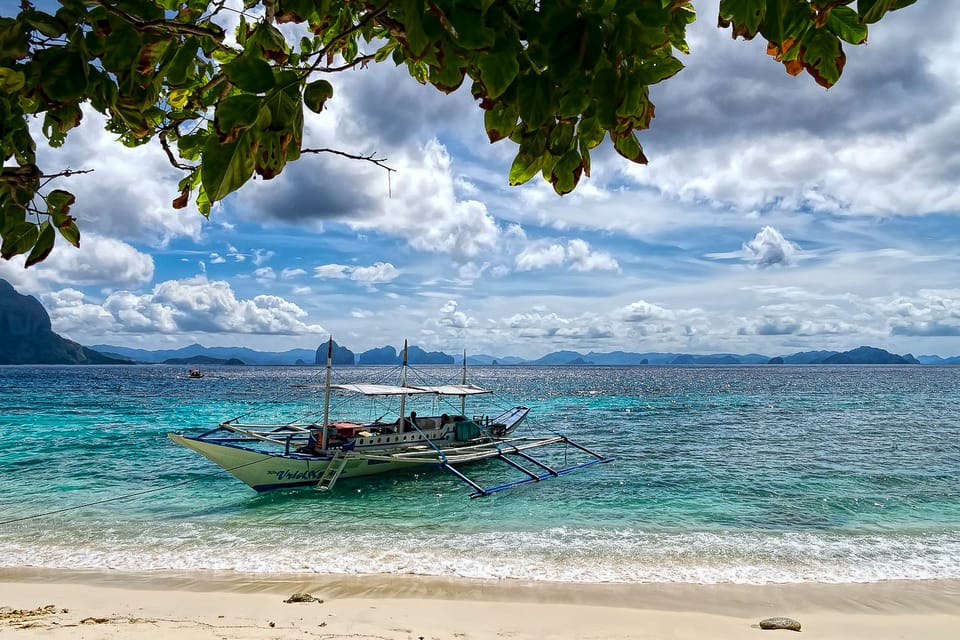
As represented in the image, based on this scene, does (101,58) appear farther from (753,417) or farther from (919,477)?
(753,417)

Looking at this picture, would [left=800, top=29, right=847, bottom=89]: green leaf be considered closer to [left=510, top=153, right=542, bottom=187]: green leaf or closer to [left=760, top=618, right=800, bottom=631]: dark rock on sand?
[left=510, top=153, right=542, bottom=187]: green leaf

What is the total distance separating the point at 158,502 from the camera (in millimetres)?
19141

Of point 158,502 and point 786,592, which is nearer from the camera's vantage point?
point 786,592

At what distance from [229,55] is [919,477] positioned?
29.3 meters

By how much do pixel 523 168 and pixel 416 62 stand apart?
394mm

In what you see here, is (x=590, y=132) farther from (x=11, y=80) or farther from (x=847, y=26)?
(x=11, y=80)

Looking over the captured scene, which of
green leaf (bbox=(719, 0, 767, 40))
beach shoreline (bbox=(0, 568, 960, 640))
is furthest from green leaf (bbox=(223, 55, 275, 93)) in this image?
beach shoreline (bbox=(0, 568, 960, 640))

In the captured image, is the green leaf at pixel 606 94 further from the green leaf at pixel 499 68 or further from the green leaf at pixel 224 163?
the green leaf at pixel 224 163

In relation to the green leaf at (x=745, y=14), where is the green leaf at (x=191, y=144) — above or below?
below

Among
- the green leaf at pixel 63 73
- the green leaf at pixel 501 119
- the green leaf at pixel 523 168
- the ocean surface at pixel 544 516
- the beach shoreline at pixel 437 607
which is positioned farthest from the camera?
the ocean surface at pixel 544 516

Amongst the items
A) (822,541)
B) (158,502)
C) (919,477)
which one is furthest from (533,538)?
(919,477)

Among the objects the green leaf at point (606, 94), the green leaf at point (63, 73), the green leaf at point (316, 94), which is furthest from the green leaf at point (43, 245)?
the green leaf at point (606, 94)

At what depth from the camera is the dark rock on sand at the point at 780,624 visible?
880 centimetres

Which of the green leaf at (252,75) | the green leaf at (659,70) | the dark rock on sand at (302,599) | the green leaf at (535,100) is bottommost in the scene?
the dark rock on sand at (302,599)
